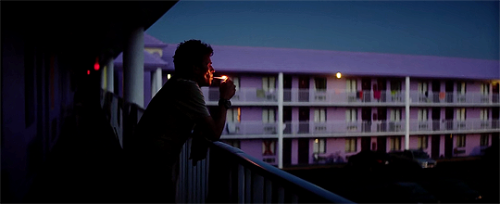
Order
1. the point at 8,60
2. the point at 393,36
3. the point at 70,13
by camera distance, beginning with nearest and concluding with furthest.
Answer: the point at 8,60 < the point at 70,13 < the point at 393,36

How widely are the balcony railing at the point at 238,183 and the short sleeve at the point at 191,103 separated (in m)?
0.39

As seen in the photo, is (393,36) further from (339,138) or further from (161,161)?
(161,161)

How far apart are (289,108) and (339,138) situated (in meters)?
5.15

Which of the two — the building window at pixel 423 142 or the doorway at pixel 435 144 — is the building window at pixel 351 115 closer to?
the building window at pixel 423 142

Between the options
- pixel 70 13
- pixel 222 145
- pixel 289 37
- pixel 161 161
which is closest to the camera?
pixel 161 161

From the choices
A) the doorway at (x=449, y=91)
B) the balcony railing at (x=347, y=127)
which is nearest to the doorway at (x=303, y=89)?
the balcony railing at (x=347, y=127)

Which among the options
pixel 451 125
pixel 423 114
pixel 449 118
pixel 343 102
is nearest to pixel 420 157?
pixel 423 114

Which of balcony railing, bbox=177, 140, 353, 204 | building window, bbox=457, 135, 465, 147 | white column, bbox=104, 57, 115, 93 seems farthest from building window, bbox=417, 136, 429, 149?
balcony railing, bbox=177, 140, 353, 204

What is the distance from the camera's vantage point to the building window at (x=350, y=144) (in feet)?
104

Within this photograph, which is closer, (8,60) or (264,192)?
(264,192)

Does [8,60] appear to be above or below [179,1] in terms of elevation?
below

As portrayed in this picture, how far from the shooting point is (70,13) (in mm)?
7332

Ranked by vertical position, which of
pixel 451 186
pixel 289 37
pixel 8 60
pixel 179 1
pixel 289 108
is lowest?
pixel 451 186

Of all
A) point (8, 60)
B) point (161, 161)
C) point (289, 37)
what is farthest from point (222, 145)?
point (289, 37)
